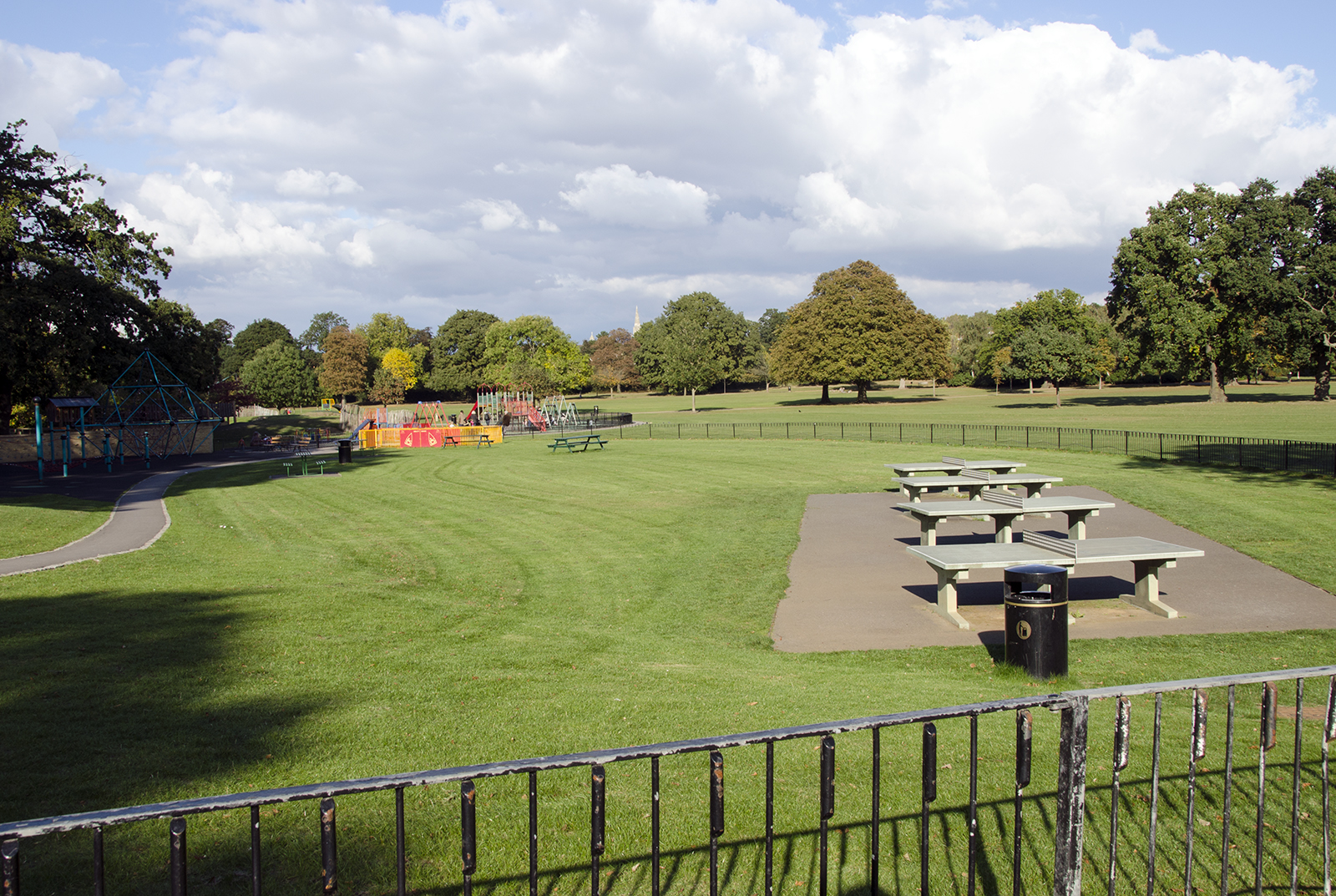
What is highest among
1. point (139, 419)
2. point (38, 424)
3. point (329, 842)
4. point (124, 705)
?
point (38, 424)

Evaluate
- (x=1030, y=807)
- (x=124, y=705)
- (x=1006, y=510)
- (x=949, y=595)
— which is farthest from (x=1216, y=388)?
(x=124, y=705)

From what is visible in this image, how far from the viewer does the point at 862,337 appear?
77.1 meters

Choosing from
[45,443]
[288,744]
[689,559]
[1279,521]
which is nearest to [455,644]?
[288,744]

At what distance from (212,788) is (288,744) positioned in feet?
2.67

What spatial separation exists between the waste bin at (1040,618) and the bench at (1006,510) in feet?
19.9

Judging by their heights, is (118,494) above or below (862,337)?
below

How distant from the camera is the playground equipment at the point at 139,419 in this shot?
138 feet

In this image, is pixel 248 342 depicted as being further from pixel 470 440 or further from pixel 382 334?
pixel 470 440

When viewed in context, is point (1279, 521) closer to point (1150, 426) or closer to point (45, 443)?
point (1150, 426)

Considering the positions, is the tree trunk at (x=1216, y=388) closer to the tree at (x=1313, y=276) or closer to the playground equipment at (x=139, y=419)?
the tree at (x=1313, y=276)

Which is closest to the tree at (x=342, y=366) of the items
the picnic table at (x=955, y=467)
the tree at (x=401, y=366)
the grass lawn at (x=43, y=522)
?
the tree at (x=401, y=366)

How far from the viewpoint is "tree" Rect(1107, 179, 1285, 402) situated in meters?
59.8

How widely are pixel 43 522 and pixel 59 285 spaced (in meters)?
27.9

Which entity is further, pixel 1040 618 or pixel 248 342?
pixel 248 342
